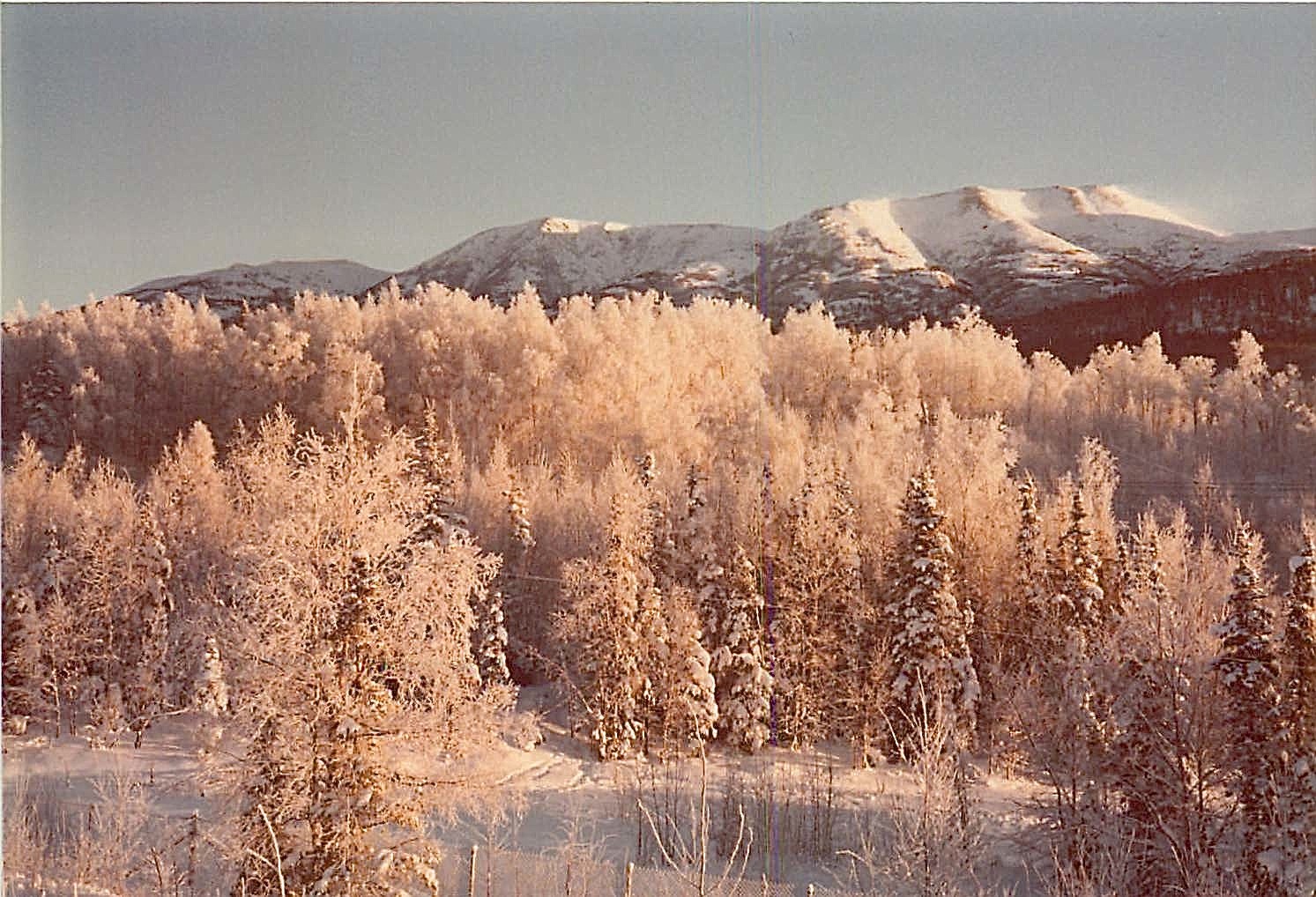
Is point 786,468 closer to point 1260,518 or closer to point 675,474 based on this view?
point 675,474

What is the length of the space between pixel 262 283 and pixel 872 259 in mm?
40873

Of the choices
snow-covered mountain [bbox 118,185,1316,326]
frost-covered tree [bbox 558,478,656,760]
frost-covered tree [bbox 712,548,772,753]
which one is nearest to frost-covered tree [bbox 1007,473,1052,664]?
frost-covered tree [bbox 712,548,772,753]

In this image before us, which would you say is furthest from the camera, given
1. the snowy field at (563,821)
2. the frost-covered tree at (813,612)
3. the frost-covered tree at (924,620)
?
the frost-covered tree at (813,612)

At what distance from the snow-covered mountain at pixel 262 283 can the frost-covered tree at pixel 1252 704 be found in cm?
1574

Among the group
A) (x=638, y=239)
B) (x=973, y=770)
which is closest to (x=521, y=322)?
(x=638, y=239)

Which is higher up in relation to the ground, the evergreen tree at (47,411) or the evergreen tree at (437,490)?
the evergreen tree at (47,411)

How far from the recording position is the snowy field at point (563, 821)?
1159 cm

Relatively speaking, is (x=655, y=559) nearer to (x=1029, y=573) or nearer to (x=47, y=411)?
(x=1029, y=573)

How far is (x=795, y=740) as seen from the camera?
2702 centimetres

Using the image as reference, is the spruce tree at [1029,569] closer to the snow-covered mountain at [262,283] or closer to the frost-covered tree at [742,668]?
the frost-covered tree at [742,668]

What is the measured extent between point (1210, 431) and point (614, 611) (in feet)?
85.0

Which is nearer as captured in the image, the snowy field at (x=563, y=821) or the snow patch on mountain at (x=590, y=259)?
the snowy field at (x=563, y=821)

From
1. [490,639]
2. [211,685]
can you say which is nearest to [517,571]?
[490,639]

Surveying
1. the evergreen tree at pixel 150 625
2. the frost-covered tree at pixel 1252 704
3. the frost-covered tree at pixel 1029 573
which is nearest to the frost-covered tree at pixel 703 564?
the frost-covered tree at pixel 1029 573
